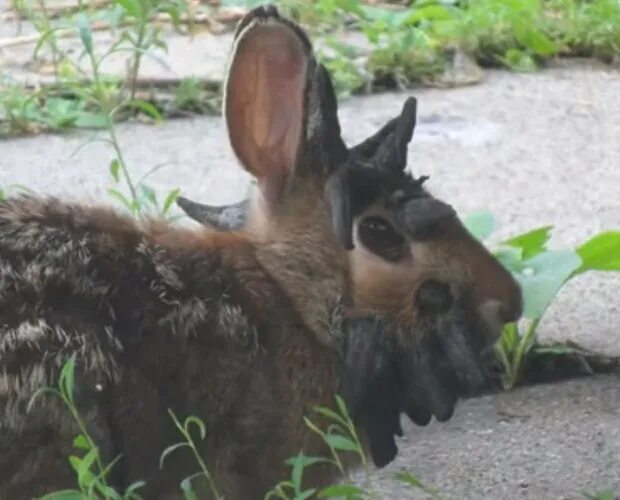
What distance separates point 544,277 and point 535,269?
67 millimetres

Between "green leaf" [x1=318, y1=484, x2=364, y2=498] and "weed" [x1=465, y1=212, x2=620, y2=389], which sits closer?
"green leaf" [x1=318, y1=484, x2=364, y2=498]

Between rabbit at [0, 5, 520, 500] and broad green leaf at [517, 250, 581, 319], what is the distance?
46 centimetres

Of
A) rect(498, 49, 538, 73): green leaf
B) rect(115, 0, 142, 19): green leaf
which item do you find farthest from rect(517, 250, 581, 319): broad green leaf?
rect(498, 49, 538, 73): green leaf

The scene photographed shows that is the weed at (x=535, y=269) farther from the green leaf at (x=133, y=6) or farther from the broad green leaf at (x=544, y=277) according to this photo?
the green leaf at (x=133, y=6)

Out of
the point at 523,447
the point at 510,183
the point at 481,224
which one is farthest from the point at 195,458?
the point at 510,183

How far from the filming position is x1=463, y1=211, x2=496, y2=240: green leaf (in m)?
5.21

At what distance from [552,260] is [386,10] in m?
3.29

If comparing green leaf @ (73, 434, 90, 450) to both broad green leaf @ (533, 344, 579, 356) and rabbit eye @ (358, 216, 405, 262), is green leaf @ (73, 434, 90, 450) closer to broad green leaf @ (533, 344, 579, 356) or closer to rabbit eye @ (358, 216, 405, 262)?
rabbit eye @ (358, 216, 405, 262)

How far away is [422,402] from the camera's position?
166 inches

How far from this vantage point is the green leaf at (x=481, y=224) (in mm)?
5211

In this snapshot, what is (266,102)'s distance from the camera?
4.29 metres

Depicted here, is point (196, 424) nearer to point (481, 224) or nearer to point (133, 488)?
point (133, 488)

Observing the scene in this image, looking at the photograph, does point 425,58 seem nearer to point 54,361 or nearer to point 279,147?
point 279,147

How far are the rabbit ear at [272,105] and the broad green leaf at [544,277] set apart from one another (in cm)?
71
